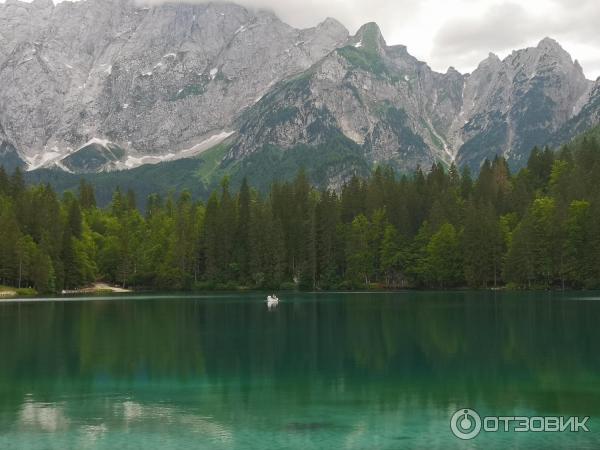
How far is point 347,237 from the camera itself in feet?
532

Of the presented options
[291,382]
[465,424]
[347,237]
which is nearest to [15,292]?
[347,237]

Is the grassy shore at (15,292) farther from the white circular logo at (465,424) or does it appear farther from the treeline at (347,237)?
the white circular logo at (465,424)

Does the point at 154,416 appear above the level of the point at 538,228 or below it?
below

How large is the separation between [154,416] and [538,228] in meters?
118

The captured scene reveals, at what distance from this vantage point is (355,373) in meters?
37.1

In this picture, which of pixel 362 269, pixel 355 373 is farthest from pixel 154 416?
pixel 362 269

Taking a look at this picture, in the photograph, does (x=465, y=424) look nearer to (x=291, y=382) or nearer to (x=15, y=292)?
(x=291, y=382)

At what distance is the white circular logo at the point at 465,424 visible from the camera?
24.1 meters

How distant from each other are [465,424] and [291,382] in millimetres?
11235

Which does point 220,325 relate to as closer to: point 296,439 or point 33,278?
point 296,439

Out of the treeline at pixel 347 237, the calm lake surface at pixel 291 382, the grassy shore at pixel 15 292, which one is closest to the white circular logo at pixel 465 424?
the calm lake surface at pixel 291 382

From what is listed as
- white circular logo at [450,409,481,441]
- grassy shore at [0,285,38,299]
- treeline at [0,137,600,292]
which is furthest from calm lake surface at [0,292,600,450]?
treeline at [0,137,600,292]

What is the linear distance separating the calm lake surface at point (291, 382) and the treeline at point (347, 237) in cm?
7065

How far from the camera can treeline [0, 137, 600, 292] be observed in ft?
432
